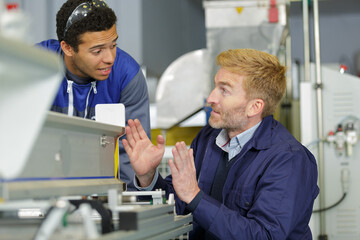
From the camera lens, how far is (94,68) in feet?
6.28

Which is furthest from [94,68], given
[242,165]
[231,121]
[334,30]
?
[334,30]

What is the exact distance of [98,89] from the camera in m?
1.99

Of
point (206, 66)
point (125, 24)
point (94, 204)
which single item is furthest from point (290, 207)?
point (125, 24)

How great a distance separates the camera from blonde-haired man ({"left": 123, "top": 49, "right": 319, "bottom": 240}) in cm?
152

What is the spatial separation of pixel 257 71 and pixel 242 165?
0.33 metres

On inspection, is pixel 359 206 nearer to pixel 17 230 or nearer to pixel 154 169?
pixel 154 169

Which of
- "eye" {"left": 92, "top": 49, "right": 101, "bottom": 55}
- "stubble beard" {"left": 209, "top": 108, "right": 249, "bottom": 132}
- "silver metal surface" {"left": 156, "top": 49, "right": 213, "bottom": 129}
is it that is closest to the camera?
"stubble beard" {"left": 209, "top": 108, "right": 249, "bottom": 132}

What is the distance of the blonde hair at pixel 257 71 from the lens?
1.80 metres

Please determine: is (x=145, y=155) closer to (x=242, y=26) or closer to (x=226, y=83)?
(x=226, y=83)

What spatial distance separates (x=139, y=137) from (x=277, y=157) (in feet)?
1.43

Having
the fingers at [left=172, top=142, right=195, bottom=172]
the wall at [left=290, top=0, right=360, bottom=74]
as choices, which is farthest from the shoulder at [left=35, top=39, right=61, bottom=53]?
A: the wall at [left=290, top=0, right=360, bottom=74]

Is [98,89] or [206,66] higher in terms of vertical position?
[206,66]

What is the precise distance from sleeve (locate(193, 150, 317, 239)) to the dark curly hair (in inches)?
29.2

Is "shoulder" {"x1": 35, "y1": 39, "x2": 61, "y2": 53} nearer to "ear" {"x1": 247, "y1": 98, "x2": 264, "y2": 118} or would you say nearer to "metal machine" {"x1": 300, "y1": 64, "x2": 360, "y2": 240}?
"ear" {"x1": 247, "y1": 98, "x2": 264, "y2": 118}
